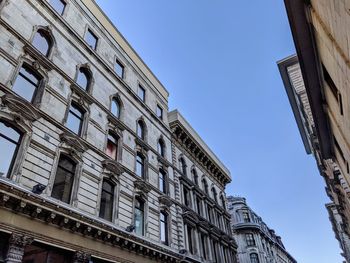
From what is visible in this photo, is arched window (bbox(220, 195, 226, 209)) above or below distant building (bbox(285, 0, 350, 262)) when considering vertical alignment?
above

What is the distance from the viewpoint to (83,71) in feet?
54.5

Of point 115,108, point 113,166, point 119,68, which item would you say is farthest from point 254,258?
point 113,166

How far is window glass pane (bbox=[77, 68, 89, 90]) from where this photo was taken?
52.0ft

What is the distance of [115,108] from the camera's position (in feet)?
60.4

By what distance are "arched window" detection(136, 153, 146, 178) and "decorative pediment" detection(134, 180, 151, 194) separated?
80cm

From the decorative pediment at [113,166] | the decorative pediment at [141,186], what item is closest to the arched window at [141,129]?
the decorative pediment at [141,186]

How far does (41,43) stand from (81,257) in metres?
10.4

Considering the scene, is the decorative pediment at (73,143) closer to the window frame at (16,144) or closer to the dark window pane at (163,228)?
the window frame at (16,144)

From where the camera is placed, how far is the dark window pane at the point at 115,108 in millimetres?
17973

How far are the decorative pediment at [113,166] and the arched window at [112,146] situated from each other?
619 millimetres

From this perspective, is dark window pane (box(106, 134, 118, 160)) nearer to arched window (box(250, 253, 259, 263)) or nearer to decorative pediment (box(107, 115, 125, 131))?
decorative pediment (box(107, 115, 125, 131))

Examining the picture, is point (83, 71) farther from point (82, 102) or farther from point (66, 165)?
point (66, 165)

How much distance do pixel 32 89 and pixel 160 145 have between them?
12.2 metres

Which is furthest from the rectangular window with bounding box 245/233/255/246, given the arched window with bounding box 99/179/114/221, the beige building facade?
the arched window with bounding box 99/179/114/221
